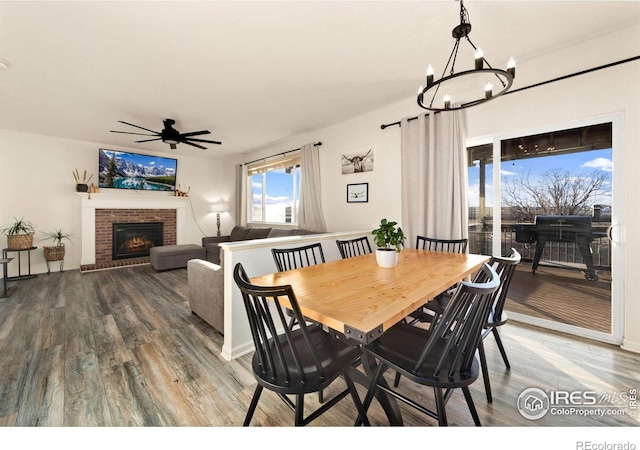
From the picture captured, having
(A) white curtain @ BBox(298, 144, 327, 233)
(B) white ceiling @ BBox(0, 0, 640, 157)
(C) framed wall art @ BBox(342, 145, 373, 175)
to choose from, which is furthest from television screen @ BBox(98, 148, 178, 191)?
(C) framed wall art @ BBox(342, 145, 373, 175)

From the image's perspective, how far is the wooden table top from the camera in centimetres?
105

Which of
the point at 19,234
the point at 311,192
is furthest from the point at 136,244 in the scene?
the point at 311,192

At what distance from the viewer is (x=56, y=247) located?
4.70 m

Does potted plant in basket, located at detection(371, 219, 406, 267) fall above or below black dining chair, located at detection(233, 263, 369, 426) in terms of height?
above

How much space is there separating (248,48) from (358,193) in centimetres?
227

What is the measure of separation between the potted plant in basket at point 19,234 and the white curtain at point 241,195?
354 cm

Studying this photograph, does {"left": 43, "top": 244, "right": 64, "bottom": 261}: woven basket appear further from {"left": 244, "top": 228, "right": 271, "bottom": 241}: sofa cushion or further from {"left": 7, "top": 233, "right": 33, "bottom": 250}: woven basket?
{"left": 244, "top": 228, "right": 271, "bottom": 241}: sofa cushion

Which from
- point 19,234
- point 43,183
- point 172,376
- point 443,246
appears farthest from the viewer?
point 43,183

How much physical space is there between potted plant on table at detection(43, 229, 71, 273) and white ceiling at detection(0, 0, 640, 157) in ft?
7.38

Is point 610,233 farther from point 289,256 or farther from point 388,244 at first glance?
point 289,256
